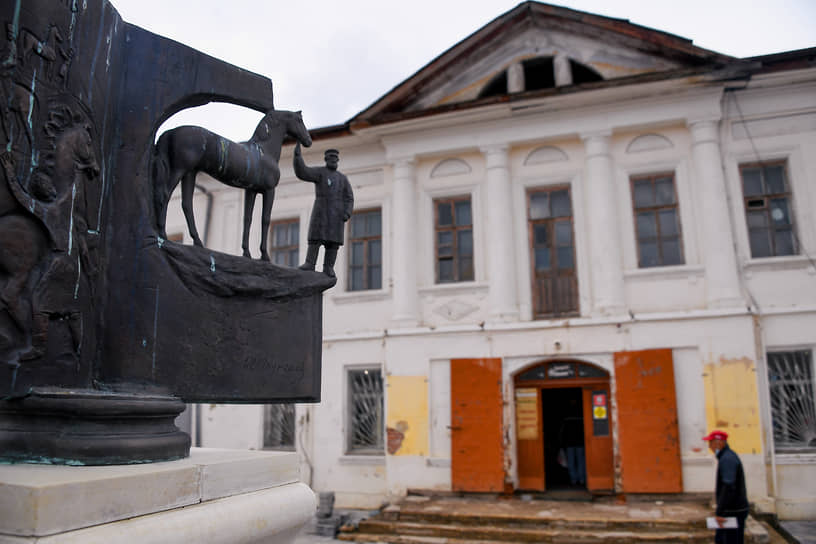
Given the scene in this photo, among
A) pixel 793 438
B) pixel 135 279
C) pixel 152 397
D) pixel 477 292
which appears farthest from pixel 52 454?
pixel 793 438

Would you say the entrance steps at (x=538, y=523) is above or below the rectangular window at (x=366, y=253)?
below

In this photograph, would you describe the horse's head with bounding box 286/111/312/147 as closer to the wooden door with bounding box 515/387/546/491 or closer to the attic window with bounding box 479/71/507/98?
the wooden door with bounding box 515/387/546/491

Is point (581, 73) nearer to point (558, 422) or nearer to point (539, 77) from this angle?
point (539, 77)

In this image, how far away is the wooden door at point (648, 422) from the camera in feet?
36.5

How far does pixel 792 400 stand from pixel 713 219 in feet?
11.3

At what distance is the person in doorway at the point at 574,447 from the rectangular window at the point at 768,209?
4.93 meters

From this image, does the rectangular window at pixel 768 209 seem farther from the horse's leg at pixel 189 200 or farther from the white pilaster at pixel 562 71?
the horse's leg at pixel 189 200

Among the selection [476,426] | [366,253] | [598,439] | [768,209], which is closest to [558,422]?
[598,439]

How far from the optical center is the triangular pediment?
42.7 feet

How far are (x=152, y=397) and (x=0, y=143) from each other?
1067 millimetres

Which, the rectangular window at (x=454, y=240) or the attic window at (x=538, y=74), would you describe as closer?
the rectangular window at (x=454, y=240)

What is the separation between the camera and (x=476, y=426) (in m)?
12.2

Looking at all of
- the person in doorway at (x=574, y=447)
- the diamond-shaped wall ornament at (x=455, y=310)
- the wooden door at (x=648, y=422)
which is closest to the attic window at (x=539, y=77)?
the diamond-shaped wall ornament at (x=455, y=310)

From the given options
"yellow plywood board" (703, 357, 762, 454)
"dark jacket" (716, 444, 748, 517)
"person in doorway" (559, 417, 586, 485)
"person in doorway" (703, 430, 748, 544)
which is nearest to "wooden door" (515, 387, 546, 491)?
"person in doorway" (559, 417, 586, 485)
